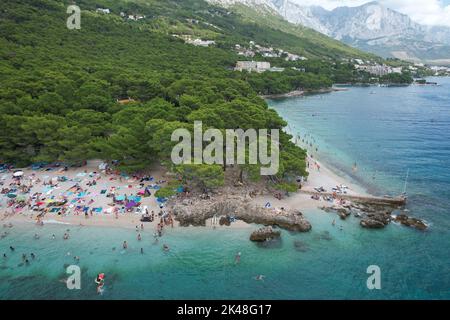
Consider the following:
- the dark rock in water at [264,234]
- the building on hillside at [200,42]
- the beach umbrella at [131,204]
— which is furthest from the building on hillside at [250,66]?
the dark rock in water at [264,234]

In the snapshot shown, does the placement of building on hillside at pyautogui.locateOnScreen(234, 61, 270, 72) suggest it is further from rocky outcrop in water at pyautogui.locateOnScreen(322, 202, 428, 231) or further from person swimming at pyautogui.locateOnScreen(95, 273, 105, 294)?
person swimming at pyautogui.locateOnScreen(95, 273, 105, 294)

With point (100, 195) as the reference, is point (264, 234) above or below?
below

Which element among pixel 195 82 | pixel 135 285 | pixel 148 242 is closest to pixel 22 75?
pixel 195 82

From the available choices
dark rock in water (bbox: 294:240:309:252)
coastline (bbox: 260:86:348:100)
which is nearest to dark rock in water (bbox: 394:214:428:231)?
dark rock in water (bbox: 294:240:309:252)

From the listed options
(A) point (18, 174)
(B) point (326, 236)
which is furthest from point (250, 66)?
(B) point (326, 236)

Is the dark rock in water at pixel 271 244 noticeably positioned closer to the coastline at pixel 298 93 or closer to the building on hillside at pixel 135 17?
the coastline at pixel 298 93

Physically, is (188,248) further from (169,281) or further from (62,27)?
(62,27)

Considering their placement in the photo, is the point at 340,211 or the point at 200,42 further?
the point at 200,42

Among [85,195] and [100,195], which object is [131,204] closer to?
[100,195]
